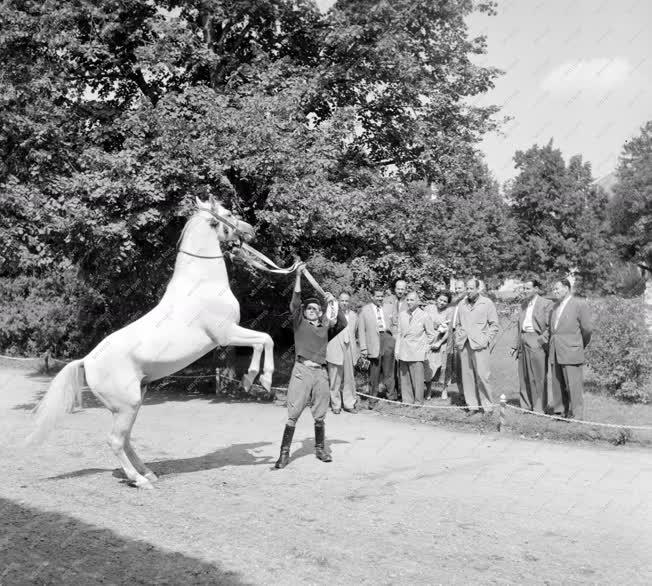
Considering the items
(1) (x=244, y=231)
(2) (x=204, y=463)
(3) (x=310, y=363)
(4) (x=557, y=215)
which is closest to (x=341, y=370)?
(3) (x=310, y=363)

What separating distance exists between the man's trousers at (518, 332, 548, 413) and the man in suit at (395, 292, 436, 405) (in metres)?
1.78

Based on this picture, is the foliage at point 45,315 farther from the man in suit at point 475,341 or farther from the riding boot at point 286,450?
the riding boot at point 286,450

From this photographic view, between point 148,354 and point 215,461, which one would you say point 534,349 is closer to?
point 215,461

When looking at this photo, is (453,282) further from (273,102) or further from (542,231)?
(542,231)

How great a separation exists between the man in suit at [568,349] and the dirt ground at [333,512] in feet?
4.46

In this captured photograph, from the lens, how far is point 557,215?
204 feet

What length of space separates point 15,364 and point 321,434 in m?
15.2

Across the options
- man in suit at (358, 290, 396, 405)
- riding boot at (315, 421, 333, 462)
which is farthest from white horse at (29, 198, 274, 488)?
man in suit at (358, 290, 396, 405)

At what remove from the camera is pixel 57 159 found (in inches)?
510

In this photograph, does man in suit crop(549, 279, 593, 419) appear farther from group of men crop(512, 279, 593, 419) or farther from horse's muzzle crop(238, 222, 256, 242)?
horse's muzzle crop(238, 222, 256, 242)

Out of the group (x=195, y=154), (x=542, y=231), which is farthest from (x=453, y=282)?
(x=542, y=231)

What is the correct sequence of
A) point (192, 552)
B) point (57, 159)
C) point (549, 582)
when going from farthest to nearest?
1. point (57, 159)
2. point (192, 552)
3. point (549, 582)

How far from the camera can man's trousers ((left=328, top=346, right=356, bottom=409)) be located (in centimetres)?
Result: 1305

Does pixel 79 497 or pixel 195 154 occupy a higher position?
pixel 195 154
